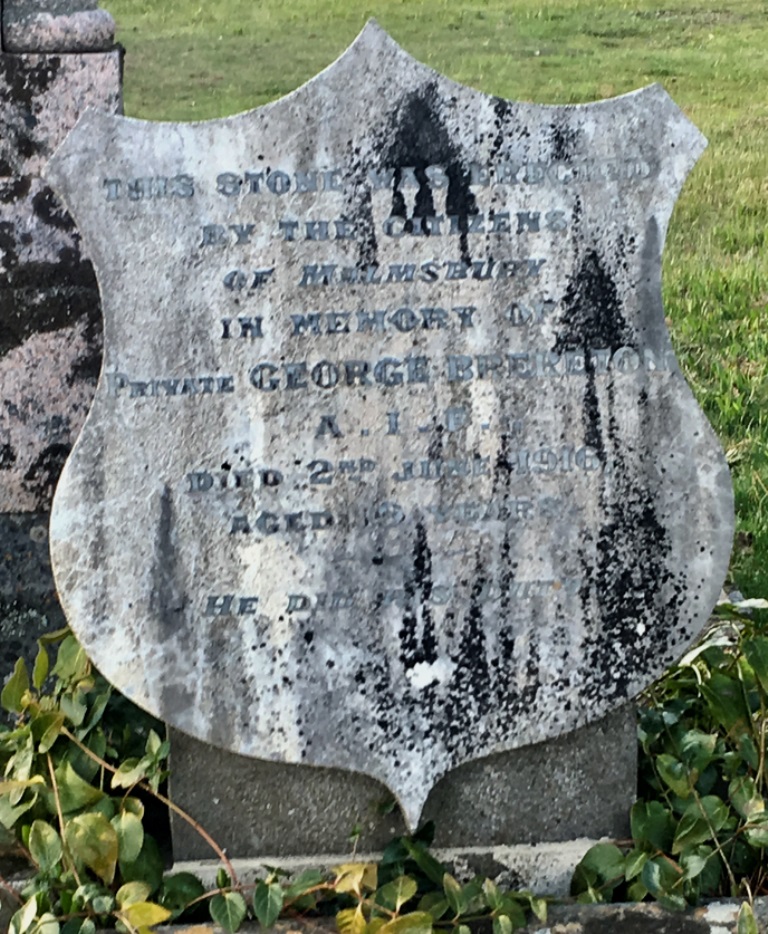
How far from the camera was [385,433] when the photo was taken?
2016mm

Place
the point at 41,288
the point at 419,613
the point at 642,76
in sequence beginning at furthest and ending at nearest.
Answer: the point at 642,76
the point at 41,288
the point at 419,613

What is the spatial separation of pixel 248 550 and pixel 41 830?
0.55 metres

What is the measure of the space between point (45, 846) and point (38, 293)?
1075 mm

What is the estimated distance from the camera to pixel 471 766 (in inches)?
84.4

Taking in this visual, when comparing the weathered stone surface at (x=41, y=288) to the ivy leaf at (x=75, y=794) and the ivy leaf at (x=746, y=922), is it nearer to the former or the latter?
the ivy leaf at (x=75, y=794)

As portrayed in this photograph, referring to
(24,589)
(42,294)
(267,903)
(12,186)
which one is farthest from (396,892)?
(12,186)

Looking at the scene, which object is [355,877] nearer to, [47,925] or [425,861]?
[425,861]

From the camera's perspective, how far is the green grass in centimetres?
366

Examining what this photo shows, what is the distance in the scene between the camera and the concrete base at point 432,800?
6.95ft

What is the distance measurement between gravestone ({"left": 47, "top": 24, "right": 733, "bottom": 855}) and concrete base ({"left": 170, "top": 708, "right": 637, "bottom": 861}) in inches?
0.6

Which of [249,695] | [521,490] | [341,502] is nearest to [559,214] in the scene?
[521,490]

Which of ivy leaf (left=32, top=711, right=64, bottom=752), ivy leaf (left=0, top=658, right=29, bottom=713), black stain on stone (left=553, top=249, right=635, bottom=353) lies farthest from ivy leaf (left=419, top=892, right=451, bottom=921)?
black stain on stone (left=553, top=249, right=635, bottom=353)

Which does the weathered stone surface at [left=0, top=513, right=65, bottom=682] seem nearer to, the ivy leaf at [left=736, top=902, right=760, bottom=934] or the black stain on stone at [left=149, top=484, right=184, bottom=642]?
the black stain on stone at [left=149, top=484, right=184, bottom=642]

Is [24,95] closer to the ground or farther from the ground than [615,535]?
farther from the ground
